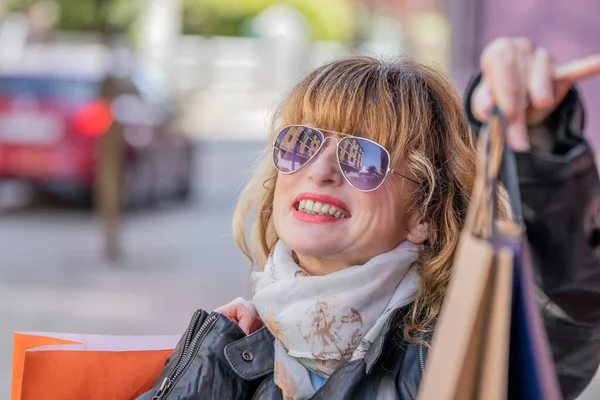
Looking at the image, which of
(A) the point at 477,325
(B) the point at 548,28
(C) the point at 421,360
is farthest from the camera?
(B) the point at 548,28

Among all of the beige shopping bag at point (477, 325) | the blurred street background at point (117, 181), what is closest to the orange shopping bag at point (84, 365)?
the beige shopping bag at point (477, 325)

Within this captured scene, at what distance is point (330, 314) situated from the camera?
6.51ft

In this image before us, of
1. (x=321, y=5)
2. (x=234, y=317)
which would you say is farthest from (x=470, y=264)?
(x=321, y=5)

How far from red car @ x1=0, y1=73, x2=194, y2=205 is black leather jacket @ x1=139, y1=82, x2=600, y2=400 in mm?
8507

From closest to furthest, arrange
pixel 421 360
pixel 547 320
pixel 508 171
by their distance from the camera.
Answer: pixel 508 171 < pixel 547 320 < pixel 421 360

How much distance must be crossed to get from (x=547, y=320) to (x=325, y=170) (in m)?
0.59

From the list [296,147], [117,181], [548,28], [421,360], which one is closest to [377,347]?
[421,360]

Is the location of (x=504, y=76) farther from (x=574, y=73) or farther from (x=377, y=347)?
(x=377, y=347)

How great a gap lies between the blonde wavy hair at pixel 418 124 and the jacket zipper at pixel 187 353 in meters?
0.41

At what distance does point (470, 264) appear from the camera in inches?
48.6

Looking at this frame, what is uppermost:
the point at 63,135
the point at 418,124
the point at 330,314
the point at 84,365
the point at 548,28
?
the point at 548,28

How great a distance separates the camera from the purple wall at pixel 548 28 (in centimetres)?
927

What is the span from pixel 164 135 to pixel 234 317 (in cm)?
1014

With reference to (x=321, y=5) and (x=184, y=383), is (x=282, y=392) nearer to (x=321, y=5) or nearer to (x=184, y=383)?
(x=184, y=383)
